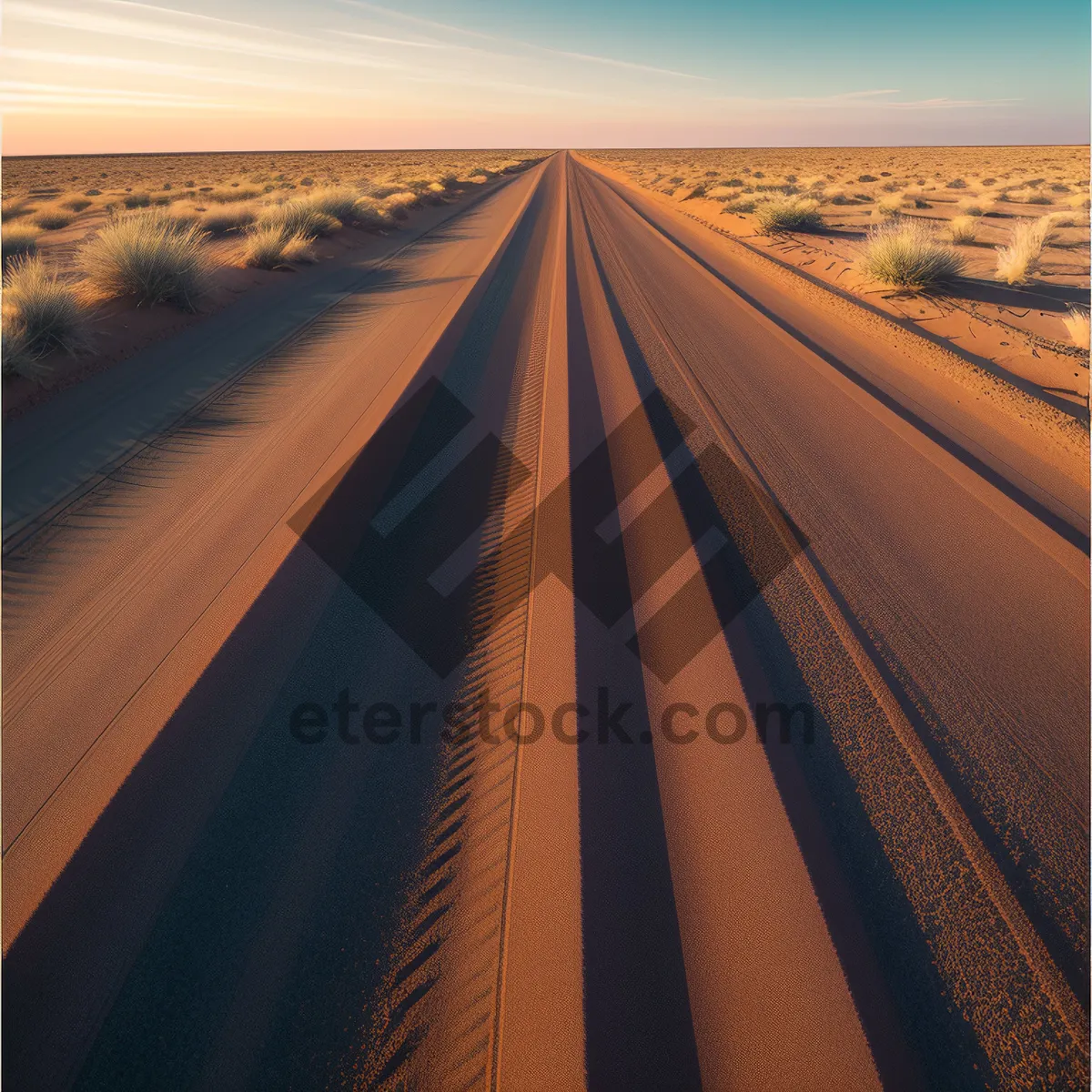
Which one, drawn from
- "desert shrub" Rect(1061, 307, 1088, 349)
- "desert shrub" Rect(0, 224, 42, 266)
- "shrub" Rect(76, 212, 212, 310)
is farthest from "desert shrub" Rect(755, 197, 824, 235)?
"desert shrub" Rect(0, 224, 42, 266)

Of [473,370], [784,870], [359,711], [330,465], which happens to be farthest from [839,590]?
[473,370]

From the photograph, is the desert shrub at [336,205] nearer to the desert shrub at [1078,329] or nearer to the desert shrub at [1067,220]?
the desert shrub at [1078,329]

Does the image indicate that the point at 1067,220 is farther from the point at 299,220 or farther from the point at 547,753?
the point at 547,753

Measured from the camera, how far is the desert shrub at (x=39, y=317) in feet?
22.5

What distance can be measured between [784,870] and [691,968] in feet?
1.95

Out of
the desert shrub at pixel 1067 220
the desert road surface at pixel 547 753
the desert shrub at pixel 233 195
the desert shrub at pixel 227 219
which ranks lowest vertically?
the desert road surface at pixel 547 753

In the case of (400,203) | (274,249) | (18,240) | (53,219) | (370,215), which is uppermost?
(400,203)

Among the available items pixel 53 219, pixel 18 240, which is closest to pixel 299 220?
pixel 18 240

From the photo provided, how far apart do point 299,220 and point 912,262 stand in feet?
48.3

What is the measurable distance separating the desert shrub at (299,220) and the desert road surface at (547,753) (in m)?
11.0

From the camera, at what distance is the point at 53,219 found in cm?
1733

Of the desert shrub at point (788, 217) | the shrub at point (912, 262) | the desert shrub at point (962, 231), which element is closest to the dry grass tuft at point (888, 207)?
the desert shrub at point (788, 217)

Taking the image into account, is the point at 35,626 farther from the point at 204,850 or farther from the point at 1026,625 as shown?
the point at 1026,625

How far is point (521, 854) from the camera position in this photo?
2492mm
